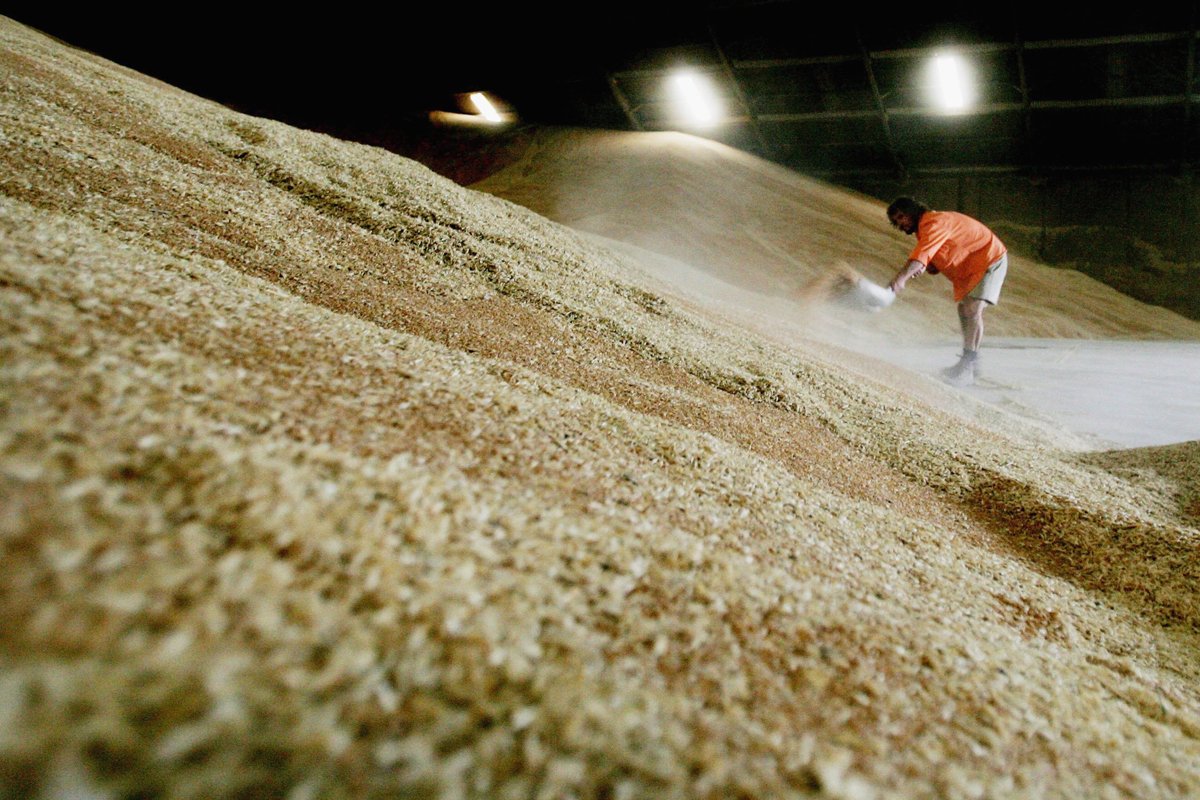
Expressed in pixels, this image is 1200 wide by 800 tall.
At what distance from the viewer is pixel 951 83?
30.3 feet

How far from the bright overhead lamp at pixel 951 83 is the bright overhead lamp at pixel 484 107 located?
26.2 ft

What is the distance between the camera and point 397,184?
299cm

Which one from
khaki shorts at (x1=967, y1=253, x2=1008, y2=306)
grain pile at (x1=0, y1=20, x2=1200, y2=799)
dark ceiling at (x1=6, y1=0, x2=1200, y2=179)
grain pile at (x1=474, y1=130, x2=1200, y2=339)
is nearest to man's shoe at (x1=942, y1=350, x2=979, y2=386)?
khaki shorts at (x1=967, y1=253, x2=1008, y2=306)

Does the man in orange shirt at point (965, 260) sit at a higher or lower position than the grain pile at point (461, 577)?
higher

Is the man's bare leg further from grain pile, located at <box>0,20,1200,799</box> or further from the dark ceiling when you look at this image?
the dark ceiling

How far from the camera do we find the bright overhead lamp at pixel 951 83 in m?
8.87

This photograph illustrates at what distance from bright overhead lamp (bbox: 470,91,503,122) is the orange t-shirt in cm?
1049

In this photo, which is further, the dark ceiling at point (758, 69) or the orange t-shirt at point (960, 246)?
the dark ceiling at point (758, 69)

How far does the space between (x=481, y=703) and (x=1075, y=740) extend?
836 mm

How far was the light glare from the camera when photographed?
8.88m

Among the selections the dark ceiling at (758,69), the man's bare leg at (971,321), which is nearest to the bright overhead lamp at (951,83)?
the dark ceiling at (758,69)

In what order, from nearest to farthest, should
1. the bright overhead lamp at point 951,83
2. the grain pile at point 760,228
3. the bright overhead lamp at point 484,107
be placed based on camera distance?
the grain pile at point 760,228, the bright overhead lamp at point 951,83, the bright overhead lamp at point 484,107

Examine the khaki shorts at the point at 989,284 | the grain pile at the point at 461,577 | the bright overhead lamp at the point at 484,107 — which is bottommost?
the grain pile at the point at 461,577

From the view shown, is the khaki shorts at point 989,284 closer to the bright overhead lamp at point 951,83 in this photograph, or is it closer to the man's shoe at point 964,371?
the man's shoe at point 964,371
